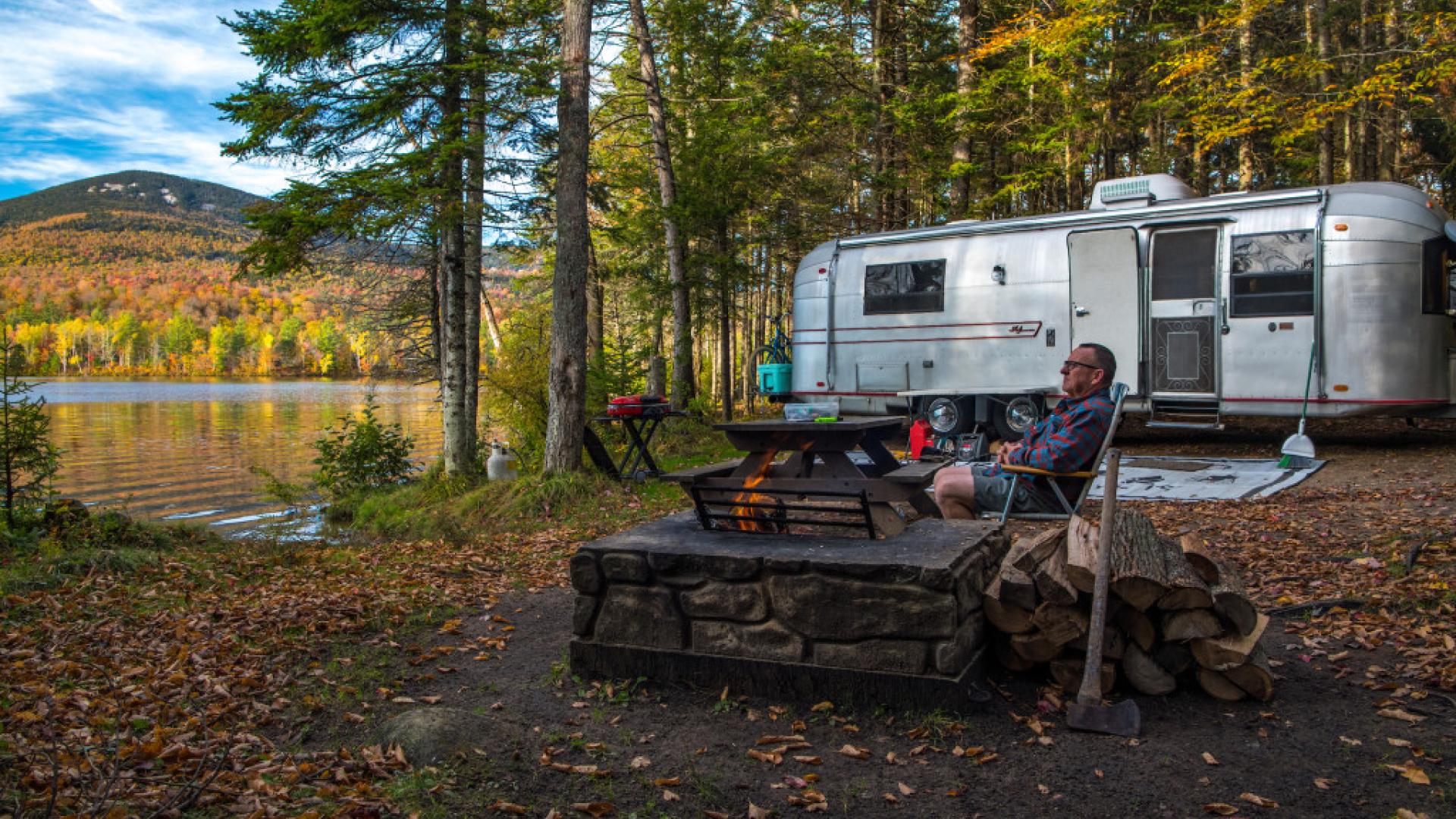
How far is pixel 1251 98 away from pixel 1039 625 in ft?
43.8

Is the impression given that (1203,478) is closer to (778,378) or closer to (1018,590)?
(1018,590)

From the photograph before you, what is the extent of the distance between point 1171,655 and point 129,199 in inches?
6321

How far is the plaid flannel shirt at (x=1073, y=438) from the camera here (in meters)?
4.74

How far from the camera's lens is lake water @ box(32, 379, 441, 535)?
1357cm

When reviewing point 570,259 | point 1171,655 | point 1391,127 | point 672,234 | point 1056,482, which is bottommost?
point 1171,655

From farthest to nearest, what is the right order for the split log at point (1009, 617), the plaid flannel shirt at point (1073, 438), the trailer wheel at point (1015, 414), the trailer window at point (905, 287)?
1. the trailer window at point (905, 287)
2. the trailer wheel at point (1015, 414)
3. the plaid flannel shirt at point (1073, 438)
4. the split log at point (1009, 617)

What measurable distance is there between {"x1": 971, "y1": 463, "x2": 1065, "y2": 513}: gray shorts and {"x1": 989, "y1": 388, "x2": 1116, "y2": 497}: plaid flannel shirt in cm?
20

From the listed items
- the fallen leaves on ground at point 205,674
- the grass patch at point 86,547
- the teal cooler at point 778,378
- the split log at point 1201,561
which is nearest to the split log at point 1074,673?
the split log at point 1201,561

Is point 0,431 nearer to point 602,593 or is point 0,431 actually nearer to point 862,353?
point 602,593

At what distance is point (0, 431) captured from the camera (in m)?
8.48

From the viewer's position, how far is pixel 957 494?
17.0ft

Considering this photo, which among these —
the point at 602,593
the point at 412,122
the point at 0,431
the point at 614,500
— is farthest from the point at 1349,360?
the point at 0,431

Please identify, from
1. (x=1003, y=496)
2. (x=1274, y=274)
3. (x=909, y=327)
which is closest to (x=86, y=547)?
(x=1003, y=496)

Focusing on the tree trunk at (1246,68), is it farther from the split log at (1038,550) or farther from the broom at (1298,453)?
the split log at (1038,550)
